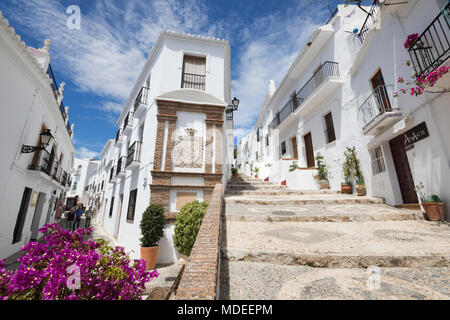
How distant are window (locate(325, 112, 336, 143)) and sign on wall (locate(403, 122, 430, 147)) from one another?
13.2 feet

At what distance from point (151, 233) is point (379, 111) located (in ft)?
30.6

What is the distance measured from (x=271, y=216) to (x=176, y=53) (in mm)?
9467

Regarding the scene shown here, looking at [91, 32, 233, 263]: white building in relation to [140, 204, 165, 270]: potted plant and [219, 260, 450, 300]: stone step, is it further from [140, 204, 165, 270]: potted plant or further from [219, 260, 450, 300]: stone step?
[219, 260, 450, 300]: stone step

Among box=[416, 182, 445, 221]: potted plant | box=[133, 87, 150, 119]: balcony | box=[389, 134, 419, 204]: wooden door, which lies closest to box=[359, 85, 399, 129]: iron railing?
box=[389, 134, 419, 204]: wooden door

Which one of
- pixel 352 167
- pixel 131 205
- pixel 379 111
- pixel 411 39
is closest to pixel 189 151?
pixel 131 205

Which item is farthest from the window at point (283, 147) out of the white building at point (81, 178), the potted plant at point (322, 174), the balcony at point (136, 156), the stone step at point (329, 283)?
the white building at point (81, 178)

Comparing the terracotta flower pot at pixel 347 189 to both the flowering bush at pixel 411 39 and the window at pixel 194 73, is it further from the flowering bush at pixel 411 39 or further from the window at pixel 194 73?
the window at pixel 194 73

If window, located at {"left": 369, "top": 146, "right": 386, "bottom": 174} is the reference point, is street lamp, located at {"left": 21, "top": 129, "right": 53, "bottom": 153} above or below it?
above

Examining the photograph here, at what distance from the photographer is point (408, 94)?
216 inches

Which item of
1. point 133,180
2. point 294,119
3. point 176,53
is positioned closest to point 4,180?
point 133,180

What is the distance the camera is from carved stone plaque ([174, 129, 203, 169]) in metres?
8.41

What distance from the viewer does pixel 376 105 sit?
6.90m

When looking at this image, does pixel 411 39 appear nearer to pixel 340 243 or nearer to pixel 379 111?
pixel 379 111

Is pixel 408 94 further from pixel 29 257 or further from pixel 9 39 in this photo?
pixel 9 39
